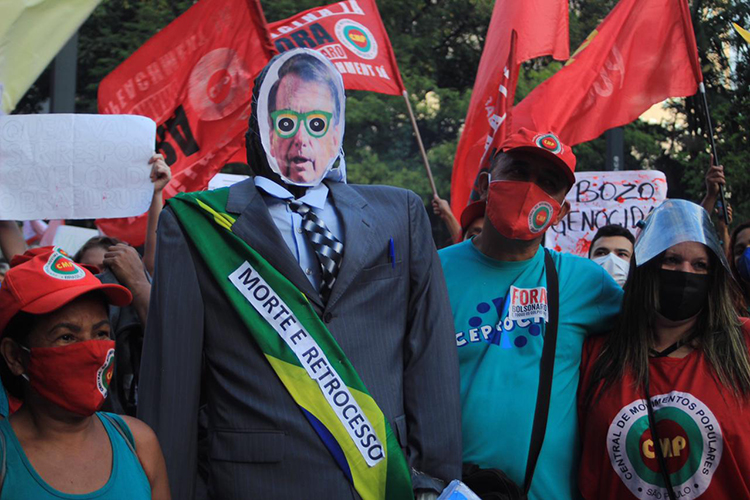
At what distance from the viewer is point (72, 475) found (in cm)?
245

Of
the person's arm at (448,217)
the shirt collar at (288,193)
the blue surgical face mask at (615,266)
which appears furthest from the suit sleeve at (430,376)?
the person's arm at (448,217)

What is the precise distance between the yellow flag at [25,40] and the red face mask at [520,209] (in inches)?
108

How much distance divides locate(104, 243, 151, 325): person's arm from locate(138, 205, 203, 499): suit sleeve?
1224 mm

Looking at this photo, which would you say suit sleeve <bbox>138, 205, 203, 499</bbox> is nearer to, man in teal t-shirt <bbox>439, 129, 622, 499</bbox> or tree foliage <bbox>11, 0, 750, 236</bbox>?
man in teal t-shirt <bbox>439, 129, 622, 499</bbox>

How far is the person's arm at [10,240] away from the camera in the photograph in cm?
410

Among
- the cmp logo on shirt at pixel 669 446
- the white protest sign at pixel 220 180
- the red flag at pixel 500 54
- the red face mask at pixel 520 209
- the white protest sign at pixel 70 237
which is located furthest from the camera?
the white protest sign at pixel 70 237

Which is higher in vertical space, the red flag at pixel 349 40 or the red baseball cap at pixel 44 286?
the red flag at pixel 349 40

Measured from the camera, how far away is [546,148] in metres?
3.46

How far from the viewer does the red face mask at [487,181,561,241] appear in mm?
3369

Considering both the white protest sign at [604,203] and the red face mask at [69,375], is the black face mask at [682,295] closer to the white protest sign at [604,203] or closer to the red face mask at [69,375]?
the red face mask at [69,375]

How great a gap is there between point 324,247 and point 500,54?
12.7 feet

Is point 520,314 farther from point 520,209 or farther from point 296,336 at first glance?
point 296,336

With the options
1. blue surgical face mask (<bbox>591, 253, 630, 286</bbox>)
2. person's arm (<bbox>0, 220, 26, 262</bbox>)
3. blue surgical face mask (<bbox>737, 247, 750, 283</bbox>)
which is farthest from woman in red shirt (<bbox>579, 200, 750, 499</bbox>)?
person's arm (<bbox>0, 220, 26, 262</bbox>)

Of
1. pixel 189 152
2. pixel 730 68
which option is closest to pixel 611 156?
pixel 730 68
